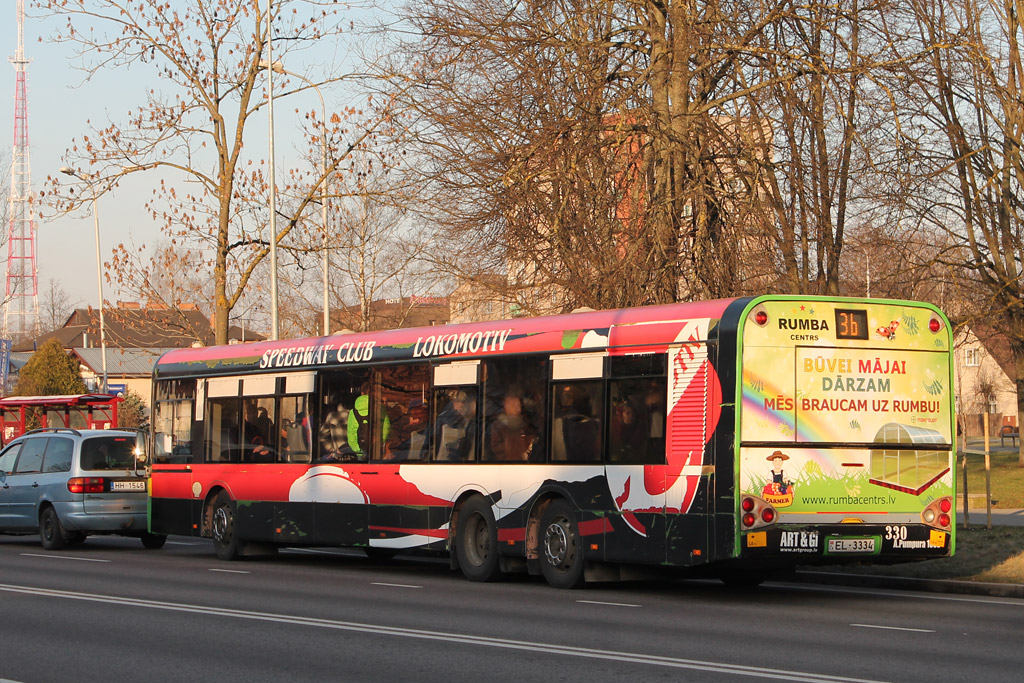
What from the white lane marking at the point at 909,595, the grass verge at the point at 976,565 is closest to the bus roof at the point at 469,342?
the white lane marking at the point at 909,595

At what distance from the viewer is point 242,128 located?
3034 centimetres

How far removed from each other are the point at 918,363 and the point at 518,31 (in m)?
10.6

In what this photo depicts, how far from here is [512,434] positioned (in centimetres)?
1603

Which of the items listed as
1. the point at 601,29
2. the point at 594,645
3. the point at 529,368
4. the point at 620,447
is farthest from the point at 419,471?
the point at 601,29

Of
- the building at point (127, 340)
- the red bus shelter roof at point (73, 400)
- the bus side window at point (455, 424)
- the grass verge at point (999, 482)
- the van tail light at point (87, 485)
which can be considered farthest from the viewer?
the building at point (127, 340)

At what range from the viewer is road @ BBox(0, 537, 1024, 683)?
934 centimetres

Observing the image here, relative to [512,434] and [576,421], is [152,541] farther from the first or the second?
[576,421]

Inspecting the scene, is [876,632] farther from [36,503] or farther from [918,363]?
[36,503]

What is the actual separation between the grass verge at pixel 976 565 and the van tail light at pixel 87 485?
11.1 meters

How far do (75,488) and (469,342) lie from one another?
8.19m

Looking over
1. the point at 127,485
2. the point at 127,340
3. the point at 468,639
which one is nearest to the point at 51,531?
the point at 127,485

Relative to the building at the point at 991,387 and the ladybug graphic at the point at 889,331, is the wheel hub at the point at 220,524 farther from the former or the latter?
→ the building at the point at 991,387

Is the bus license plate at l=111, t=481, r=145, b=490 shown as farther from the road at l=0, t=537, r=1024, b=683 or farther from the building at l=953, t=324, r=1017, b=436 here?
the building at l=953, t=324, r=1017, b=436

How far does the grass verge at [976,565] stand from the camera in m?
15.3
